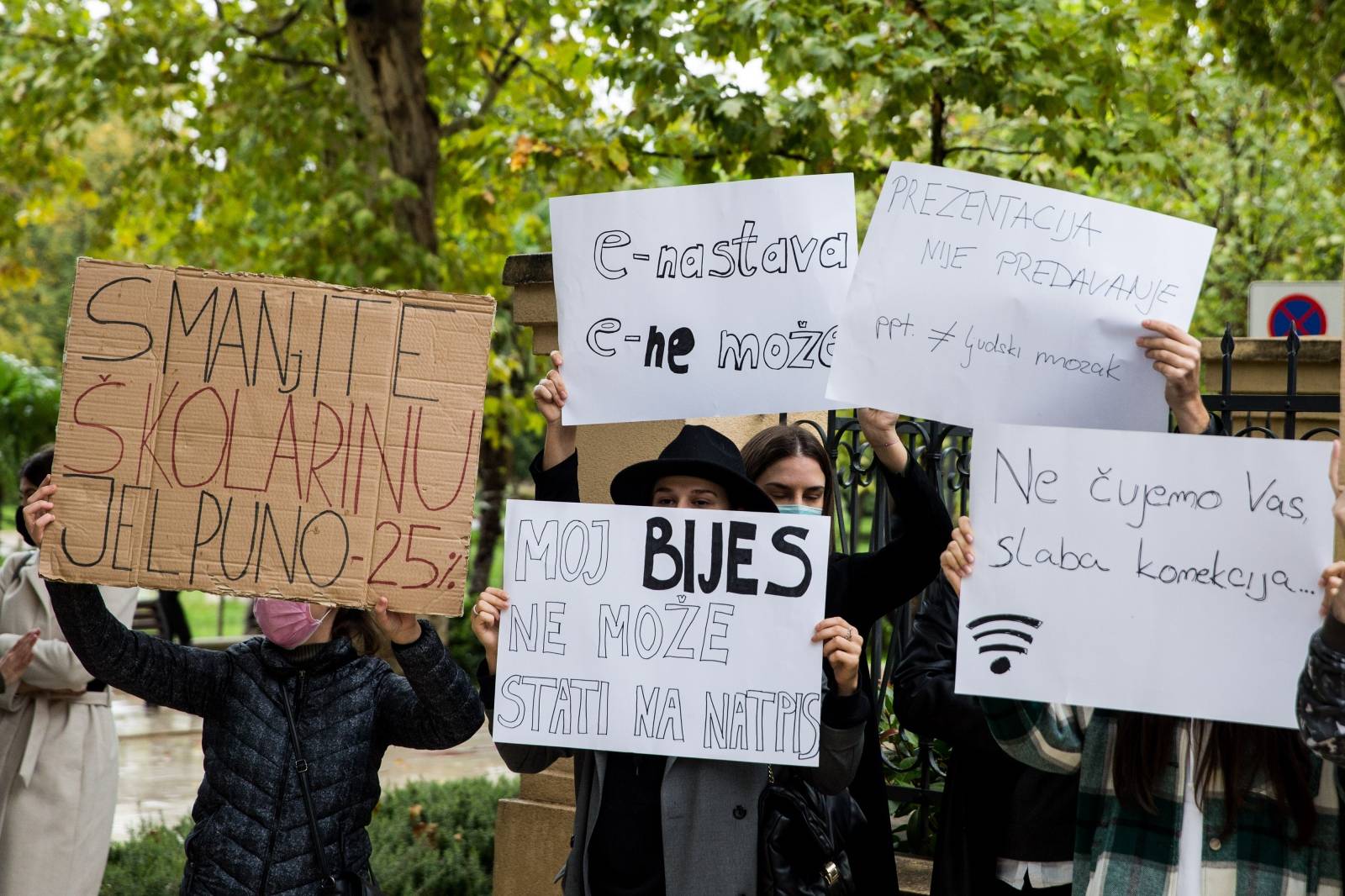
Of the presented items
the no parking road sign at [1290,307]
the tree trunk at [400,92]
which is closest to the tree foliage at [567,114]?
the tree trunk at [400,92]

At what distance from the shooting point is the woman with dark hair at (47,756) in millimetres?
4500

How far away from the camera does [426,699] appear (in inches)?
119

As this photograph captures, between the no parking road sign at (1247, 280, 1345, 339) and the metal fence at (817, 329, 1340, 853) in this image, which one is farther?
the no parking road sign at (1247, 280, 1345, 339)

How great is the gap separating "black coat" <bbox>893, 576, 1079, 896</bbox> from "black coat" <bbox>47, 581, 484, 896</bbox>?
3.32 feet

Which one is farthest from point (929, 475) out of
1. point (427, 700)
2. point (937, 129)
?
point (937, 129)

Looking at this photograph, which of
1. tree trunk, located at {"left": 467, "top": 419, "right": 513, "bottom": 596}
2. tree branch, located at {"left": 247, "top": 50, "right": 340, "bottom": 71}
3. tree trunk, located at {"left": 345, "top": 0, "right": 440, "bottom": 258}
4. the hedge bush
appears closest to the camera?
the hedge bush

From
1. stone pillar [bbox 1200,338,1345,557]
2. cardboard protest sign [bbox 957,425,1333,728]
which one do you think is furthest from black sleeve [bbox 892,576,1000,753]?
stone pillar [bbox 1200,338,1345,557]

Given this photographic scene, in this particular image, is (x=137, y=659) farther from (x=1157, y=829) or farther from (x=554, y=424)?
(x=1157, y=829)

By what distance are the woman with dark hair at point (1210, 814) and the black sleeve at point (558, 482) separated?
1.34 metres

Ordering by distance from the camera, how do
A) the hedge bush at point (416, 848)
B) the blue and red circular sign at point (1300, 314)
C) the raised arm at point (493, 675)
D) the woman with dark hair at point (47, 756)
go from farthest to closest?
the blue and red circular sign at point (1300, 314)
the hedge bush at point (416, 848)
the woman with dark hair at point (47, 756)
the raised arm at point (493, 675)

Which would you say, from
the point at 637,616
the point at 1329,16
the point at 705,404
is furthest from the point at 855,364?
the point at 1329,16

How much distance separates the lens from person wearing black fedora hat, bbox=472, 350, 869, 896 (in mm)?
2777

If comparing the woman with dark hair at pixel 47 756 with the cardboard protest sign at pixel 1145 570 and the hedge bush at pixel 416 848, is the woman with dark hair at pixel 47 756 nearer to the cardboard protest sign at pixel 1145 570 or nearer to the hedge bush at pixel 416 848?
the hedge bush at pixel 416 848

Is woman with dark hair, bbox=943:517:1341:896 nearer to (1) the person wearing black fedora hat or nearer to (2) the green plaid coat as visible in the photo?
(2) the green plaid coat
